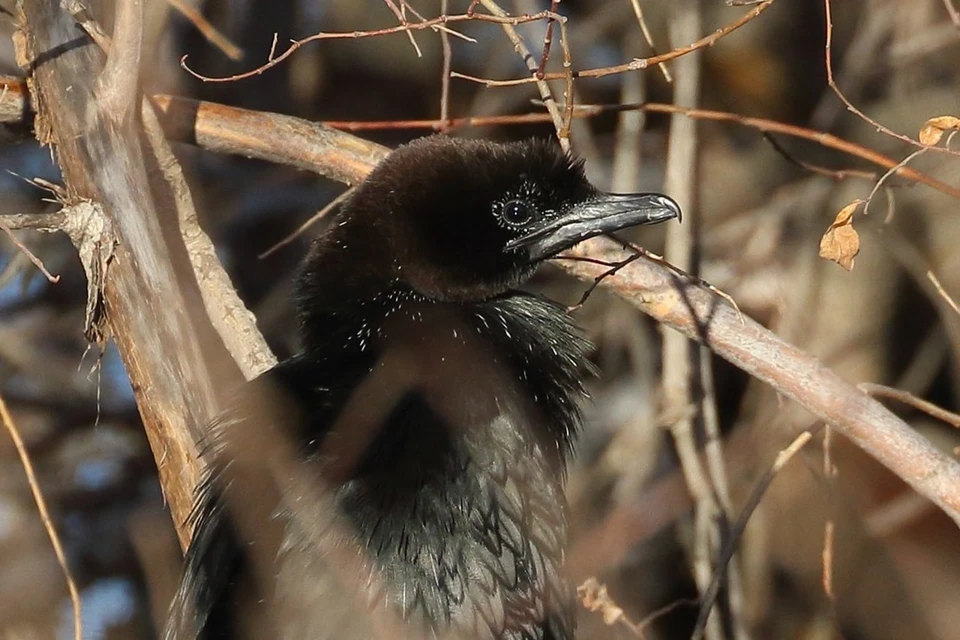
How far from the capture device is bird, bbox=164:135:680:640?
A: 2.91m

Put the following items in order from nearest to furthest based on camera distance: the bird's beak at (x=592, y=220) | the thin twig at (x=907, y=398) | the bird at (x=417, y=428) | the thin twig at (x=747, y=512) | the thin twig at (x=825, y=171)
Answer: the bird at (x=417, y=428), the thin twig at (x=907, y=398), the thin twig at (x=747, y=512), the bird's beak at (x=592, y=220), the thin twig at (x=825, y=171)

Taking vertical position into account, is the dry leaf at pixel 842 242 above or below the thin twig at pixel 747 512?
above

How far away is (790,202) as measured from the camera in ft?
18.8

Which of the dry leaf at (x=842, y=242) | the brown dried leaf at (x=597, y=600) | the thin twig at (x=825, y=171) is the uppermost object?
the dry leaf at (x=842, y=242)

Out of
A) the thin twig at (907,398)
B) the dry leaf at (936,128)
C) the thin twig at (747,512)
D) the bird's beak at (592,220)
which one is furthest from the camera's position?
the bird's beak at (592,220)

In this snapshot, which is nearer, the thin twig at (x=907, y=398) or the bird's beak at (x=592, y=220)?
the thin twig at (x=907, y=398)

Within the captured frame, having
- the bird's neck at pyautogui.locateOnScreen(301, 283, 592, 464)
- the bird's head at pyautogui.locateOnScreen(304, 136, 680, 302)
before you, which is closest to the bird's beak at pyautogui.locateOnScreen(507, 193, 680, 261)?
the bird's head at pyautogui.locateOnScreen(304, 136, 680, 302)

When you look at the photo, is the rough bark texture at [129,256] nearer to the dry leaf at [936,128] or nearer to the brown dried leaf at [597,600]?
the brown dried leaf at [597,600]

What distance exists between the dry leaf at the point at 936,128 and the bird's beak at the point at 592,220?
58 centimetres

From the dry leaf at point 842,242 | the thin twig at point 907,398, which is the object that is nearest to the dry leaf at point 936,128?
the dry leaf at point 842,242

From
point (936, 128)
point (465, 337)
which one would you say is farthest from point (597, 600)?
point (936, 128)

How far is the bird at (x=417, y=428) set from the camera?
2.91m

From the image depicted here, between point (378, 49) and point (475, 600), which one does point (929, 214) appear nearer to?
point (378, 49)

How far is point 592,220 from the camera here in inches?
137
